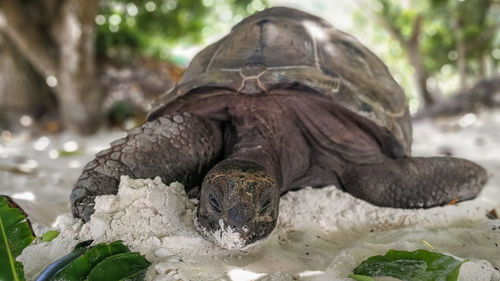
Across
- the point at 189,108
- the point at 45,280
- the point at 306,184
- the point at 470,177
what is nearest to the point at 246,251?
the point at 45,280

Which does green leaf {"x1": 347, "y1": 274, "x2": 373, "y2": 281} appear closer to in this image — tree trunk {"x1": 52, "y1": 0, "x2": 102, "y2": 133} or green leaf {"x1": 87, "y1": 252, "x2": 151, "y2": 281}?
green leaf {"x1": 87, "y1": 252, "x2": 151, "y2": 281}

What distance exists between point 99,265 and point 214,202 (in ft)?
1.38

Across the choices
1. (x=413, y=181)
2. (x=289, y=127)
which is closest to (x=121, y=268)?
(x=289, y=127)

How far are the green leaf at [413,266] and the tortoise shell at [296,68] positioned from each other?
0.81m

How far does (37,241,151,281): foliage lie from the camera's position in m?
1.14

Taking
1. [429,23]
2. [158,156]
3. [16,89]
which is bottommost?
[158,156]

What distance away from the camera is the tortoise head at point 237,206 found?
1337 millimetres

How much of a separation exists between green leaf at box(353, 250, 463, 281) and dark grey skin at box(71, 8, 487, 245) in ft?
1.84

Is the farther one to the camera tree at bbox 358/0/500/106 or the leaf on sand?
tree at bbox 358/0/500/106

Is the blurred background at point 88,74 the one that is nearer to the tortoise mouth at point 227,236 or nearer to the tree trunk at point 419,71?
the tree trunk at point 419,71

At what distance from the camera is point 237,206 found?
1.34 meters

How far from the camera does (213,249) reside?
1.40m

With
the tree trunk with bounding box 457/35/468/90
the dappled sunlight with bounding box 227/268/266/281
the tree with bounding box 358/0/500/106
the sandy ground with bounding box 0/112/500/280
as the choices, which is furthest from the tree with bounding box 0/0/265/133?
the tree trunk with bounding box 457/35/468/90

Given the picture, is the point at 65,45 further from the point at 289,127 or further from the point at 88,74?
the point at 289,127
